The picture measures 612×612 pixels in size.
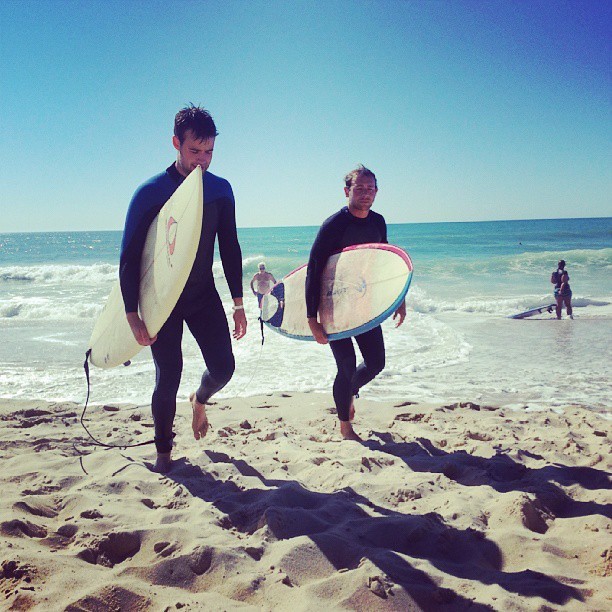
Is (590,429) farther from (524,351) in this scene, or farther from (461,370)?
(524,351)

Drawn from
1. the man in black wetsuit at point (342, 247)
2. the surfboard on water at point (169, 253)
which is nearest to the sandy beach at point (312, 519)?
the man in black wetsuit at point (342, 247)

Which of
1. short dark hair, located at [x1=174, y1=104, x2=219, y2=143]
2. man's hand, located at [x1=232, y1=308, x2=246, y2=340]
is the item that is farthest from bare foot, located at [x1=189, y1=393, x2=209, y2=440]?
short dark hair, located at [x1=174, y1=104, x2=219, y2=143]

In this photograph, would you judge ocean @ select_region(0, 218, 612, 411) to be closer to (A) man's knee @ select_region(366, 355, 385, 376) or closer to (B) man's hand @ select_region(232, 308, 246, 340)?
(A) man's knee @ select_region(366, 355, 385, 376)

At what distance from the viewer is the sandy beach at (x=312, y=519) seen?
174 cm

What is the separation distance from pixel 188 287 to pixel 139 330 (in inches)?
13.5

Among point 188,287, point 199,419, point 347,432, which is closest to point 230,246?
point 188,287

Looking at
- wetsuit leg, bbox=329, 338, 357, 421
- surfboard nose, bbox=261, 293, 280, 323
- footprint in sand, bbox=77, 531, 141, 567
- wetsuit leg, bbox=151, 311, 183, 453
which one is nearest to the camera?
footprint in sand, bbox=77, 531, 141, 567

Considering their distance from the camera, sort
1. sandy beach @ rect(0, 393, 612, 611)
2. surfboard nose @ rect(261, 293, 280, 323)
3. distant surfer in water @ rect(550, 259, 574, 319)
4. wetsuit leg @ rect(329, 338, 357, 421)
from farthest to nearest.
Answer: distant surfer in water @ rect(550, 259, 574, 319)
surfboard nose @ rect(261, 293, 280, 323)
wetsuit leg @ rect(329, 338, 357, 421)
sandy beach @ rect(0, 393, 612, 611)

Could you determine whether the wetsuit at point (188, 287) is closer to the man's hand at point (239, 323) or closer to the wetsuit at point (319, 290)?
the man's hand at point (239, 323)

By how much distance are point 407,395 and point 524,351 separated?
2.94 m

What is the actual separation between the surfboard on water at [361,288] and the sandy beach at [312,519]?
0.80 metres

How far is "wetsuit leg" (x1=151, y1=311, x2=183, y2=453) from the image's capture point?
9.27ft

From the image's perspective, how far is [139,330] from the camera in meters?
2.69

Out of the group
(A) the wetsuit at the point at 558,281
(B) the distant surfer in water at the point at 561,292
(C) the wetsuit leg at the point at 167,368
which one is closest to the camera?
(C) the wetsuit leg at the point at 167,368
